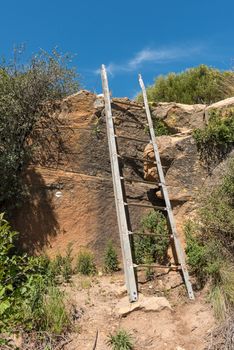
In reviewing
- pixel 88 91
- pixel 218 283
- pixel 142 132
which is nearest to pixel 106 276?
pixel 218 283

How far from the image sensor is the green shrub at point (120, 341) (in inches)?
190

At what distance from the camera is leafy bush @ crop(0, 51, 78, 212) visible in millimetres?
7340

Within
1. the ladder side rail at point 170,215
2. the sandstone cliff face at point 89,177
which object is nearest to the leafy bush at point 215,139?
the sandstone cliff face at point 89,177

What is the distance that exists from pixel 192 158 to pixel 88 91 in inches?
99.4

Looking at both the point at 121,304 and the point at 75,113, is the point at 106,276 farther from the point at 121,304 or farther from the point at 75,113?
the point at 75,113

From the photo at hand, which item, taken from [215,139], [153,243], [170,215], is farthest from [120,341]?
[215,139]

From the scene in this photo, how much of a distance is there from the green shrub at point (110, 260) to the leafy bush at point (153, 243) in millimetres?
413

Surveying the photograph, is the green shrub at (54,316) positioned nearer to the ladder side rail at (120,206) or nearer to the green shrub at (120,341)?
the green shrub at (120,341)

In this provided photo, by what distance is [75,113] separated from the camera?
8203mm

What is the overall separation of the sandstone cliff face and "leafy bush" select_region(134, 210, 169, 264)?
14.2 inches

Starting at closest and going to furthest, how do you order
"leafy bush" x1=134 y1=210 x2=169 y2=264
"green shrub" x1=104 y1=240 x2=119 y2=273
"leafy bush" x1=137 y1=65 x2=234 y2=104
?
1. "leafy bush" x1=134 y1=210 x2=169 y2=264
2. "green shrub" x1=104 y1=240 x2=119 y2=273
3. "leafy bush" x1=137 y1=65 x2=234 y2=104

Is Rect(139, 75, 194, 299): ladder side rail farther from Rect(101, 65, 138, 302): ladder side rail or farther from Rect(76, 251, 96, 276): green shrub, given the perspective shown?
Rect(76, 251, 96, 276): green shrub

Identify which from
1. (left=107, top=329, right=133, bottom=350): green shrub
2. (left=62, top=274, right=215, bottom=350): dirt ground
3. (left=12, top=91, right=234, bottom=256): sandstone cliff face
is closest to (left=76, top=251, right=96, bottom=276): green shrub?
(left=12, top=91, right=234, bottom=256): sandstone cliff face

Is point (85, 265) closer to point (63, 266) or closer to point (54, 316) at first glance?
point (63, 266)
